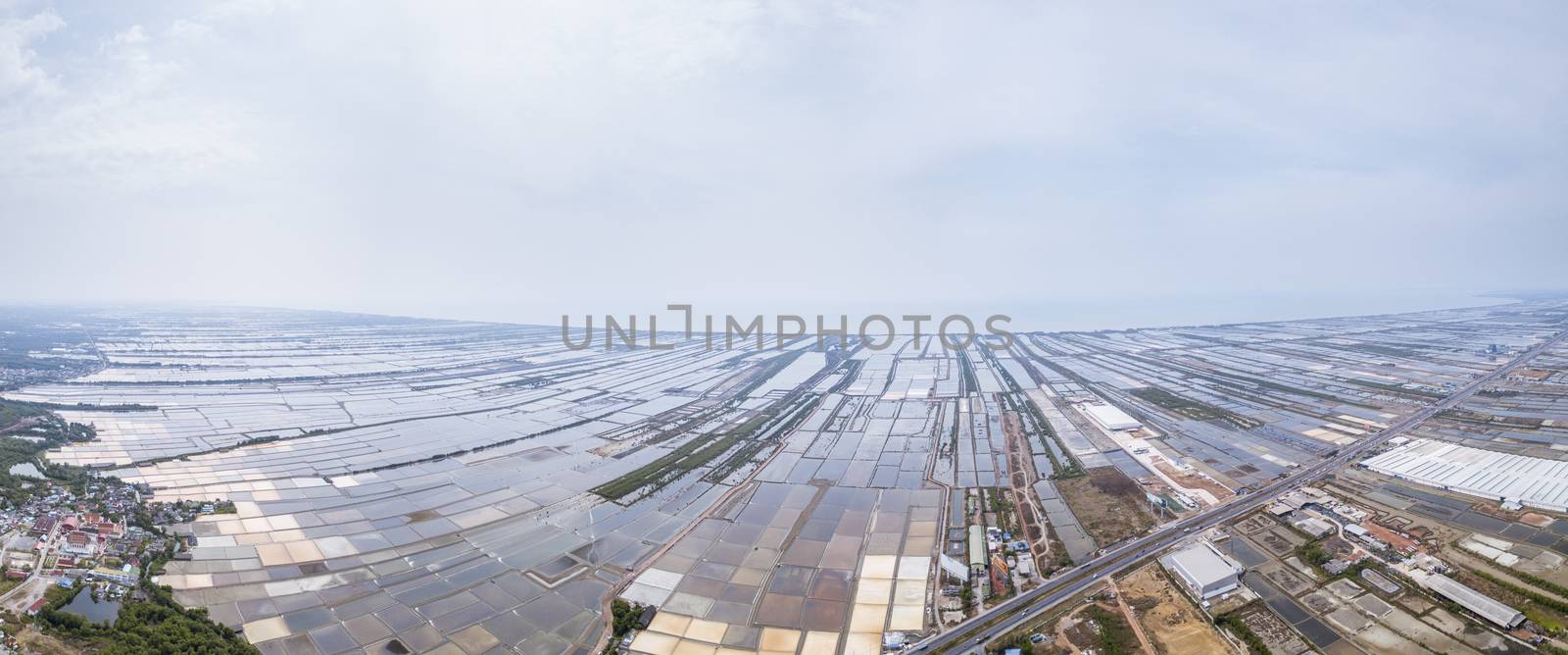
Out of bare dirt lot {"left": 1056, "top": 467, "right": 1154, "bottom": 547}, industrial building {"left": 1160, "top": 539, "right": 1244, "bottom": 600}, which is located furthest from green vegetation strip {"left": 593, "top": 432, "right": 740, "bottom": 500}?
industrial building {"left": 1160, "top": 539, "right": 1244, "bottom": 600}

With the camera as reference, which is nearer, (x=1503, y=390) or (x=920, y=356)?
(x=1503, y=390)

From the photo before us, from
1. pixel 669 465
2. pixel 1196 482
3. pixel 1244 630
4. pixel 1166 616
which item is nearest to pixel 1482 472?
pixel 1196 482

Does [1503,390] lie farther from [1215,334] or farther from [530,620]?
[530,620]

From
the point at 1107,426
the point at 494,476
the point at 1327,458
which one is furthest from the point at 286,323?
the point at 1327,458

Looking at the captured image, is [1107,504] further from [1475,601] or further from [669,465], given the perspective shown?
[669,465]

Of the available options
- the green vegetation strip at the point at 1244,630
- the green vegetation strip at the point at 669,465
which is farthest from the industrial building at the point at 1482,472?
the green vegetation strip at the point at 669,465

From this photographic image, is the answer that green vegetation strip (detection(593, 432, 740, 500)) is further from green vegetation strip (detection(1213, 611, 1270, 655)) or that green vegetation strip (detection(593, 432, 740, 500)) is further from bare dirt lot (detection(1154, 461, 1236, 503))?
bare dirt lot (detection(1154, 461, 1236, 503))
